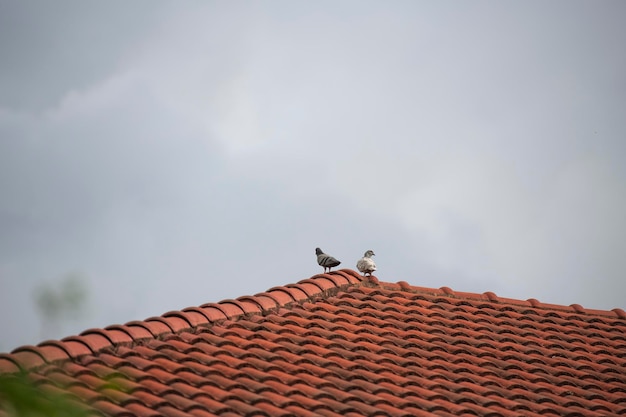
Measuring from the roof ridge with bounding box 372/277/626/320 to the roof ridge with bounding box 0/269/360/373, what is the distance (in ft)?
2.08

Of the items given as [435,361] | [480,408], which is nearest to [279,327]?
[435,361]

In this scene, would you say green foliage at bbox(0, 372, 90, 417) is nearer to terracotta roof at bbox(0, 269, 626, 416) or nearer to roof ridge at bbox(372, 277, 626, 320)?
terracotta roof at bbox(0, 269, 626, 416)

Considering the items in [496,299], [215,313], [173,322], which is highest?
[496,299]

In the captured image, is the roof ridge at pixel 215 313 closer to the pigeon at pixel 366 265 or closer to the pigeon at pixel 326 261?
the pigeon at pixel 366 265

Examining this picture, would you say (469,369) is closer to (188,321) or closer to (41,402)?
Result: (188,321)

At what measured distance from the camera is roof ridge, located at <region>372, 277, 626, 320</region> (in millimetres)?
11320

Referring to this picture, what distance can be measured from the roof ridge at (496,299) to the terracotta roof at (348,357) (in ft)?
0.09

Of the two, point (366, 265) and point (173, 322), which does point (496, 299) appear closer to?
point (366, 265)

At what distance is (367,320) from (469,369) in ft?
5.11

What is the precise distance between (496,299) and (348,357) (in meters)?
3.62

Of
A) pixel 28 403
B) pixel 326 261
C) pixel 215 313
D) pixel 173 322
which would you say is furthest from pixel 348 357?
pixel 28 403

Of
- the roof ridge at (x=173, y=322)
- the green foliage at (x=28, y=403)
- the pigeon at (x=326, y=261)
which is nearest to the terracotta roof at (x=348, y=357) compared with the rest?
the roof ridge at (x=173, y=322)

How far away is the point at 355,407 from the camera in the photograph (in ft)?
23.6

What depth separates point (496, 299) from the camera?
1144cm
